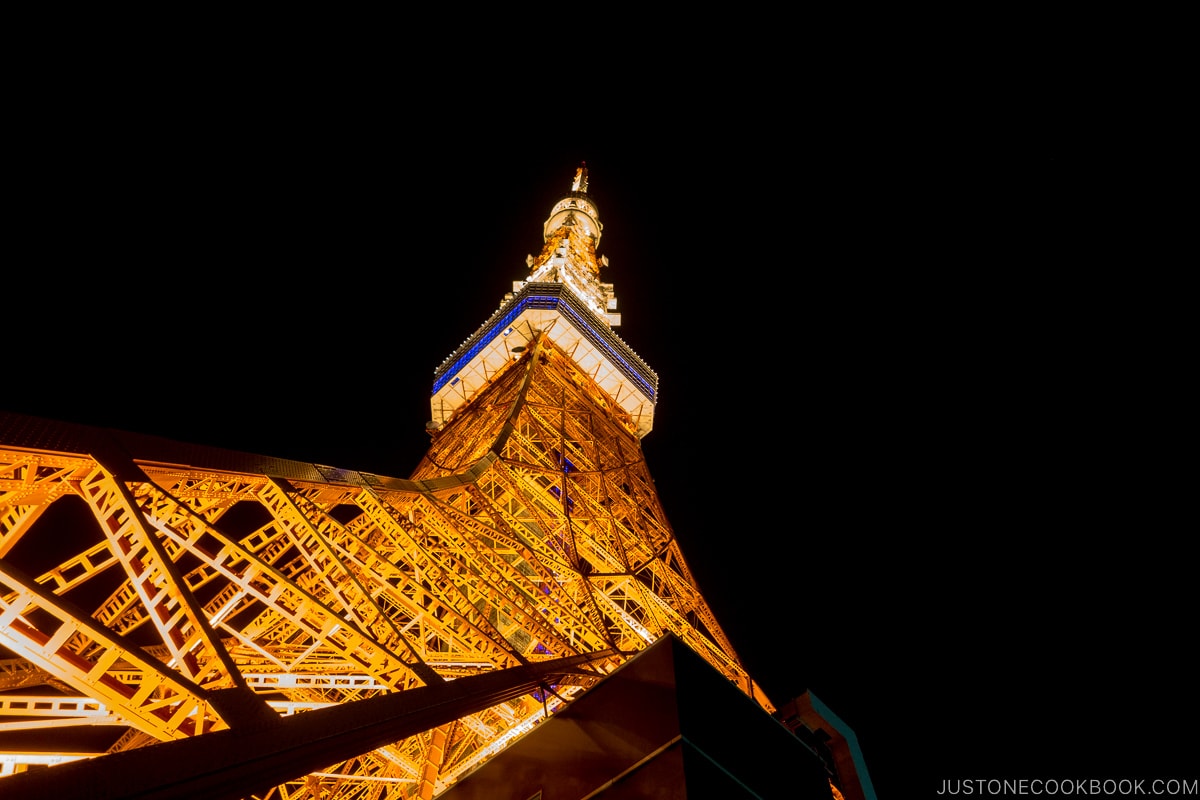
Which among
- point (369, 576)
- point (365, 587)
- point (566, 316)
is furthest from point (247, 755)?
point (566, 316)

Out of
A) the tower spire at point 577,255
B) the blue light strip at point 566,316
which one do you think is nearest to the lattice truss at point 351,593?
the blue light strip at point 566,316

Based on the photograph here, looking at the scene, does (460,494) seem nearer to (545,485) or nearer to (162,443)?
(545,485)

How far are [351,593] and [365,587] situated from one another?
2.43 meters

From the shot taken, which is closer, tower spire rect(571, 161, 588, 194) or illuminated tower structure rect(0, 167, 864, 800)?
illuminated tower structure rect(0, 167, 864, 800)

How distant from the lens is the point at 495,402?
18406mm

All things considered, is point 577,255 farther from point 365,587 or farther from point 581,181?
point 365,587

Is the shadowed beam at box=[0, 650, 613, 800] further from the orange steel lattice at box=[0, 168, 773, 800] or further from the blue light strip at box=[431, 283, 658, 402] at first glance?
the blue light strip at box=[431, 283, 658, 402]

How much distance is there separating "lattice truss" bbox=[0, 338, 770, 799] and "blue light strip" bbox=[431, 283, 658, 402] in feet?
7.47

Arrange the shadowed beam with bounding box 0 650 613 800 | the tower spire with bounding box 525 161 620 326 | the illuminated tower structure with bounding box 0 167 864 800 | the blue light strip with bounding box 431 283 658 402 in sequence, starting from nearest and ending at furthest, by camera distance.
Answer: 1. the shadowed beam with bounding box 0 650 613 800
2. the illuminated tower structure with bounding box 0 167 864 800
3. the blue light strip with bounding box 431 283 658 402
4. the tower spire with bounding box 525 161 620 326

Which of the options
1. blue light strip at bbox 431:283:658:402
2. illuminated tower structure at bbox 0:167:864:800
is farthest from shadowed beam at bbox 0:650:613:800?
blue light strip at bbox 431:283:658:402

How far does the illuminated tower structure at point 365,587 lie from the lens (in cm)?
309

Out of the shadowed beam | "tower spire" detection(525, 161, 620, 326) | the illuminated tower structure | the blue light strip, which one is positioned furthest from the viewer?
"tower spire" detection(525, 161, 620, 326)

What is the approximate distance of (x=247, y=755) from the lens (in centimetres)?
254

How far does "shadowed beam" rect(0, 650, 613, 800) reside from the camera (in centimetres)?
192
